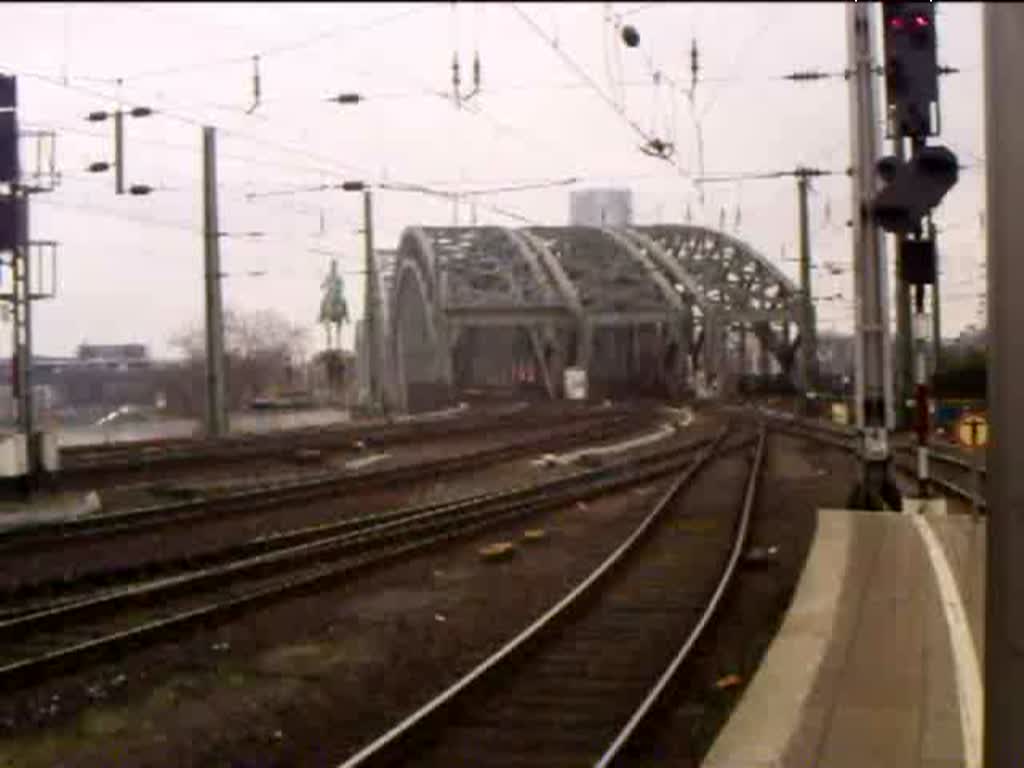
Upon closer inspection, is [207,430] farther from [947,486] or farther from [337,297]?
[337,297]

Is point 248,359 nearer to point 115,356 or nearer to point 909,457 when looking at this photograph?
point 115,356

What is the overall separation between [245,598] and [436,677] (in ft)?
10.2

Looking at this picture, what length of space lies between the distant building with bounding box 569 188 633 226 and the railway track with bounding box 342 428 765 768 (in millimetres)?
60181

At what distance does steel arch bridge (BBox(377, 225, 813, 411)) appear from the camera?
86500 millimetres

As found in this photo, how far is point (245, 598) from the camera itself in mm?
11773

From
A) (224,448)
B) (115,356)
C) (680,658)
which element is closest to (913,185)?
(680,658)

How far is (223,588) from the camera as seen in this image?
42.5 ft

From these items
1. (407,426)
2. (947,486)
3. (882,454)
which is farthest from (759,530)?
(407,426)

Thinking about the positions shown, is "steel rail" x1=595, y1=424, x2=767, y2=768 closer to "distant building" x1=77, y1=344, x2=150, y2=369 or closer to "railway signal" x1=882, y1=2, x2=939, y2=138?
"railway signal" x1=882, y1=2, x2=939, y2=138

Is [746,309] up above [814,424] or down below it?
above

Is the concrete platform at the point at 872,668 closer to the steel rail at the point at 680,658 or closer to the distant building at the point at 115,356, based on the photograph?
the steel rail at the point at 680,658

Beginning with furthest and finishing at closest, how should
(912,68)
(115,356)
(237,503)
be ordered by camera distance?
(115,356) < (237,503) < (912,68)

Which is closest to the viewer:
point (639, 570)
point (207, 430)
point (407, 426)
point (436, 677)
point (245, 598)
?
point (436, 677)

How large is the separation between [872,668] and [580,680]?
6.63 feet
